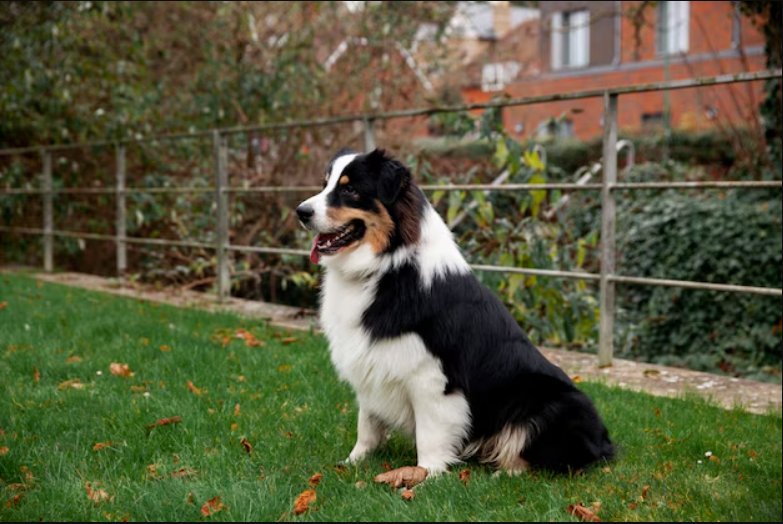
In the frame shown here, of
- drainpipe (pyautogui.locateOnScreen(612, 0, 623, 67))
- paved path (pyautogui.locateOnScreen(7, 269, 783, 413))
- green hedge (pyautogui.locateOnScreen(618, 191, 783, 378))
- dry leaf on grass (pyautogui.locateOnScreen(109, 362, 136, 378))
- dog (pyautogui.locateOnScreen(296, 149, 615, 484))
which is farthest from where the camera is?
drainpipe (pyautogui.locateOnScreen(612, 0, 623, 67))

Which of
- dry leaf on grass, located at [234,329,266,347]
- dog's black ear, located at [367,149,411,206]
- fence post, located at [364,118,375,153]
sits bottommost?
dry leaf on grass, located at [234,329,266,347]

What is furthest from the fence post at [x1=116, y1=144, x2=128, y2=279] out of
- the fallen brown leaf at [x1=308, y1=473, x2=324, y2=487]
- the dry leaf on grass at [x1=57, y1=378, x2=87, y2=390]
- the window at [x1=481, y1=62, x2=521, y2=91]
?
the window at [x1=481, y1=62, x2=521, y2=91]

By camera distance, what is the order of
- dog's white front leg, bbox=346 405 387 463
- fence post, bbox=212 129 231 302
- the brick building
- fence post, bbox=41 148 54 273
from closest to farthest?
dog's white front leg, bbox=346 405 387 463 < fence post, bbox=212 129 231 302 < fence post, bbox=41 148 54 273 < the brick building

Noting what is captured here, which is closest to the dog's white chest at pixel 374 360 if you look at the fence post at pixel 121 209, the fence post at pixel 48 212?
the fence post at pixel 121 209

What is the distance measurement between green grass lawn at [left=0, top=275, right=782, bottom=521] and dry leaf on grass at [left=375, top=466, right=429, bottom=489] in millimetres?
55

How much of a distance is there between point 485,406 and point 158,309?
458 cm

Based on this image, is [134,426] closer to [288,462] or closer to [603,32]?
[288,462]

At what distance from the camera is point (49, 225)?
1034 centimetres

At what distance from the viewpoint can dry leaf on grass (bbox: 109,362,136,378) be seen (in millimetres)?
4574

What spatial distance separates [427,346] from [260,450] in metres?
0.94

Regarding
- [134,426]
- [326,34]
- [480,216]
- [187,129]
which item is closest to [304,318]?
[480,216]

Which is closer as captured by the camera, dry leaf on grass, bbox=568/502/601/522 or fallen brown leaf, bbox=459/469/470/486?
dry leaf on grass, bbox=568/502/601/522

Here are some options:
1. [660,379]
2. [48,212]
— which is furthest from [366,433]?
[48,212]

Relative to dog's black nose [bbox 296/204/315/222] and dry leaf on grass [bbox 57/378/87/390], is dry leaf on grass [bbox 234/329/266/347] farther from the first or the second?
dog's black nose [bbox 296/204/315/222]
